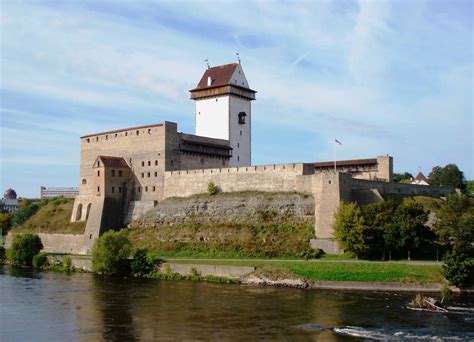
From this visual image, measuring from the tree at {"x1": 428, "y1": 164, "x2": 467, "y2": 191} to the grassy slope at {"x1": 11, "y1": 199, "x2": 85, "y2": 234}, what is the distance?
34.4m

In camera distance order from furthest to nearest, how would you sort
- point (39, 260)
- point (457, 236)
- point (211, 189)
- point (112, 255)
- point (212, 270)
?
point (211, 189) → point (39, 260) → point (112, 255) → point (212, 270) → point (457, 236)

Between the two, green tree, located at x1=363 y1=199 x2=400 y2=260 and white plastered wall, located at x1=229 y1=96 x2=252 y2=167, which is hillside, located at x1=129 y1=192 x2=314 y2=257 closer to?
green tree, located at x1=363 y1=199 x2=400 y2=260

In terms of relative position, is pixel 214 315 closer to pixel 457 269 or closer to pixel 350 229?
pixel 350 229

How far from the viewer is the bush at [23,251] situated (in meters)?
48.5

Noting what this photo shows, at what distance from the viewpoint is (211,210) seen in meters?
46.4

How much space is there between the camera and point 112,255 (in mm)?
40281

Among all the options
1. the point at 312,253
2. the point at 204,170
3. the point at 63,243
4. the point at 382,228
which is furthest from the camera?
the point at 63,243

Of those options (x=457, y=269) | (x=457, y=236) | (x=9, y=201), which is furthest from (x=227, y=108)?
(x=9, y=201)

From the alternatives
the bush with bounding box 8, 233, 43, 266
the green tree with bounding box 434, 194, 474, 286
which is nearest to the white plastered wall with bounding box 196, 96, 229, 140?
the bush with bounding box 8, 233, 43, 266

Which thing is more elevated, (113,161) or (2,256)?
(113,161)

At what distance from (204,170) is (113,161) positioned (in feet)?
29.3

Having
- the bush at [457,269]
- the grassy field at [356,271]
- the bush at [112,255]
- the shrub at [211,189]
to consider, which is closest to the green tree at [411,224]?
the grassy field at [356,271]

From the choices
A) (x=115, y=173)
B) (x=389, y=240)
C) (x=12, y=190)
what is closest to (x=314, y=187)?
(x=389, y=240)

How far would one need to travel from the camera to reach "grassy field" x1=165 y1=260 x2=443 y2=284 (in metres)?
31.4
